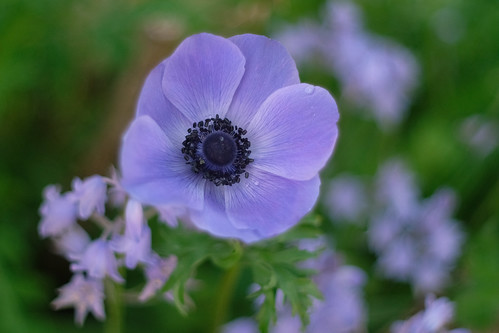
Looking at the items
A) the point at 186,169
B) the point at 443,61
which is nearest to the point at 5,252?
the point at 186,169

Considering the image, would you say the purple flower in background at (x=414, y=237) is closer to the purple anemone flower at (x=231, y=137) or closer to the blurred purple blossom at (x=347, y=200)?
the blurred purple blossom at (x=347, y=200)

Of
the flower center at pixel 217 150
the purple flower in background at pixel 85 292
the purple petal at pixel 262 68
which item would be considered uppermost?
the purple petal at pixel 262 68

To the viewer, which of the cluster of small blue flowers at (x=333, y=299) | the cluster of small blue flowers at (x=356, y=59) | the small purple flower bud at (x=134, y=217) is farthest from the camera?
the cluster of small blue flowers at (x=356, y=59)

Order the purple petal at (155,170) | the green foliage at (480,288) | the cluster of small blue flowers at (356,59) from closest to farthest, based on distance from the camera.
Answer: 1. the purple petal at (155,170)
2. the green foliage at (480,288)
3. the cluster of small blue flowers at (356,59)

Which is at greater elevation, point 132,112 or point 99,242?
point 132,112

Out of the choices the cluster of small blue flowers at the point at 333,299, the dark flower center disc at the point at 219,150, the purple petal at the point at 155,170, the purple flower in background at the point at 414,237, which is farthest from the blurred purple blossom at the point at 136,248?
the purple flower in background at the point at 414,237

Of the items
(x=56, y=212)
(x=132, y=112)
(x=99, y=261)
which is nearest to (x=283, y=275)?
(x=99, y=261)

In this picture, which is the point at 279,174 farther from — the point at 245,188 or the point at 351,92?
the point at 351,92

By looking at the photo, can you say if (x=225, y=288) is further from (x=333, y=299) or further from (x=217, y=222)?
(x=217, y=222)
